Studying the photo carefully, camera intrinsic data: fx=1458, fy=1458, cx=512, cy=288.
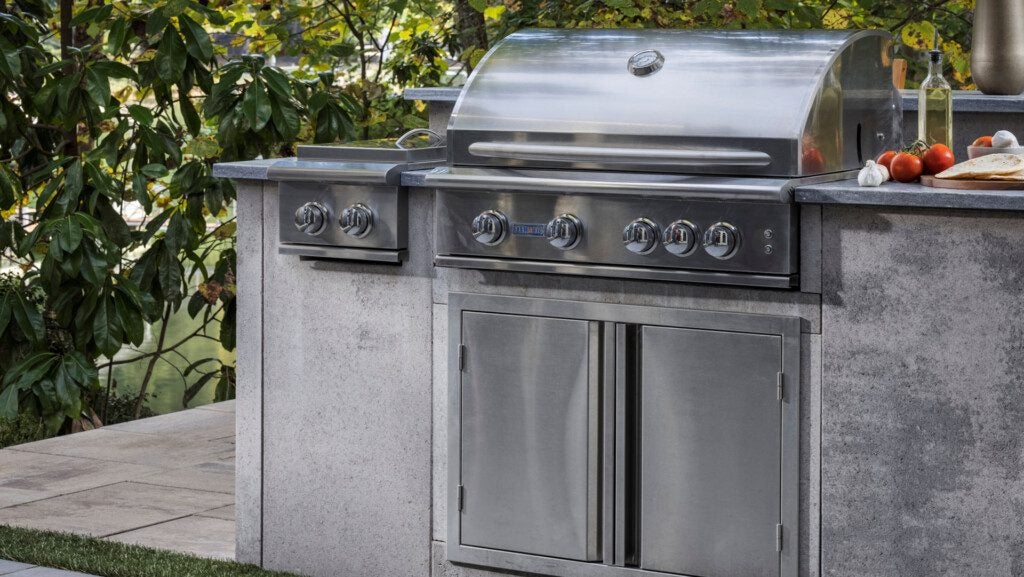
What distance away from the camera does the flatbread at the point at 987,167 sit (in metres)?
3.26

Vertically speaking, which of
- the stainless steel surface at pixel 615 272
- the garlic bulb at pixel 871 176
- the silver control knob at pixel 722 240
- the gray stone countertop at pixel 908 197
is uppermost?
the garlic bulb at pixel 871 176

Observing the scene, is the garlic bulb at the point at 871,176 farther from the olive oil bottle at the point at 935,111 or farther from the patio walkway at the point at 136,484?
the patio walkway at the point at 136,484

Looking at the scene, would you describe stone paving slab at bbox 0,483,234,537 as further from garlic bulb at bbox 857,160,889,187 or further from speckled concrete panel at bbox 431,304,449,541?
garlic bulb at bbox 857,160,889,187

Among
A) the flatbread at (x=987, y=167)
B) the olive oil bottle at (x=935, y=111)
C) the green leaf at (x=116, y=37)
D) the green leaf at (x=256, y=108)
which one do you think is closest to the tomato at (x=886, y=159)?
the flatbread at (x=987, y=167)

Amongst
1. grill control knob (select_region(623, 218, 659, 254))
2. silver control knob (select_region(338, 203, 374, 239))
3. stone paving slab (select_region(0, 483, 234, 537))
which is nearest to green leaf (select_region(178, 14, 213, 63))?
stone paving slab (select_region(0, 483, 234, 537))

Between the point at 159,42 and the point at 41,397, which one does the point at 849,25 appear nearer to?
the point at 159,42

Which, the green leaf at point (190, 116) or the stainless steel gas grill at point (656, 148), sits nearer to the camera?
the stainless steel gas grill at point (656, 148)

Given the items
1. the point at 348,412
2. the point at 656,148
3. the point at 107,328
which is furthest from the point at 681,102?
the point at 107,328

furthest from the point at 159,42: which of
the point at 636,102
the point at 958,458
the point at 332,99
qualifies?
the point at 958,458

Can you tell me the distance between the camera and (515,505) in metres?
3.75

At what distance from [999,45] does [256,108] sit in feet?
9.59

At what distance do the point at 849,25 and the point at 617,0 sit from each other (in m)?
1.63

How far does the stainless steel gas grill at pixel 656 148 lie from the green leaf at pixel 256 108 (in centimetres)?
203

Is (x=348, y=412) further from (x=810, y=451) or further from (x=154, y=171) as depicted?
(x=154, y=171)
